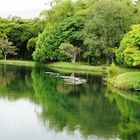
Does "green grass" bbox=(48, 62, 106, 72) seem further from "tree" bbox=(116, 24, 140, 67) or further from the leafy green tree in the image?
"tree" bbox=(116, 24, 140, 67)

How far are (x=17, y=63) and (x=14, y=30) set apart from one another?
1130cm

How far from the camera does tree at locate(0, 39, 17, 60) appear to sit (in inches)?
3243

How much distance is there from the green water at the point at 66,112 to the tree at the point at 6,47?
3628cm

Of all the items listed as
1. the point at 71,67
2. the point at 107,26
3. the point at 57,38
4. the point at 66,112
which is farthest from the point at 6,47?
the point at 66,112

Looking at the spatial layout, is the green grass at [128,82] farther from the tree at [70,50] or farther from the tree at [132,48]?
the tree at [70,50]

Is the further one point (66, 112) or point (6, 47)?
point (6, 47)

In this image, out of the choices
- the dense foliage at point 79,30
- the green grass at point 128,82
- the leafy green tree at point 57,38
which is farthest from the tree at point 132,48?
the leafy green tree at point 57,38

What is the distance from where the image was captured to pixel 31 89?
42469mm

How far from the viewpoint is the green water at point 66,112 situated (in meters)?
23.7

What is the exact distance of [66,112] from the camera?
3041cm

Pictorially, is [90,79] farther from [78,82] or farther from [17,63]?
[17,63]

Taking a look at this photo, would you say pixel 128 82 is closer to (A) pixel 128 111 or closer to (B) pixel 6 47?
(A) pixel 128 111

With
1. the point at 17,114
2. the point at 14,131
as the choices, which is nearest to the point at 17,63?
the point at 17,114

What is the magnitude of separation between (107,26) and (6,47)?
26.1 meters
